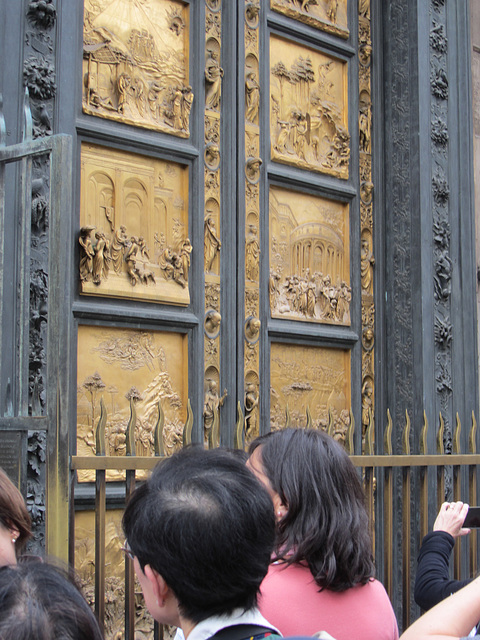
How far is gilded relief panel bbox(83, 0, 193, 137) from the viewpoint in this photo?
5.68m

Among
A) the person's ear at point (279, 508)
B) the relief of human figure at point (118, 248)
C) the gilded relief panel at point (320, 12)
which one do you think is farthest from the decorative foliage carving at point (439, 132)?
the person's ear at point (279, 508)

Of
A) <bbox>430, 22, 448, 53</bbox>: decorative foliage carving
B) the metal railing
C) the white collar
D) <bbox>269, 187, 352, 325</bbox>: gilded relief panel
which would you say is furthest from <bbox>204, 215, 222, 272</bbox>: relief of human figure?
the white collar

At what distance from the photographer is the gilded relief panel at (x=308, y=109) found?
6805 millimetres

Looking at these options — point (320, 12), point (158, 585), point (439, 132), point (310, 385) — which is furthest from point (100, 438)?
point (320, 12)

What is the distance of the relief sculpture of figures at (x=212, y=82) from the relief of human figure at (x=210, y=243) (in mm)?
784

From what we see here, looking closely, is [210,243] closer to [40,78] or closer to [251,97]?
[251,97]

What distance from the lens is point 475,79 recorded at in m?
7.94

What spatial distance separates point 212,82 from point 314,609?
4.55m

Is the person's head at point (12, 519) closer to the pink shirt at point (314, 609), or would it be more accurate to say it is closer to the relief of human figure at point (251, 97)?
the pink shirt at point (314, 609)

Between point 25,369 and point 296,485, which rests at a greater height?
point 25,369

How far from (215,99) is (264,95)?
1.54 ft

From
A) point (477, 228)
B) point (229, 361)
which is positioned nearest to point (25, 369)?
point (229, 361)

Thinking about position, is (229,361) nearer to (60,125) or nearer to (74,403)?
(74,403)

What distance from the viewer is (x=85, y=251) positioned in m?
5.45
